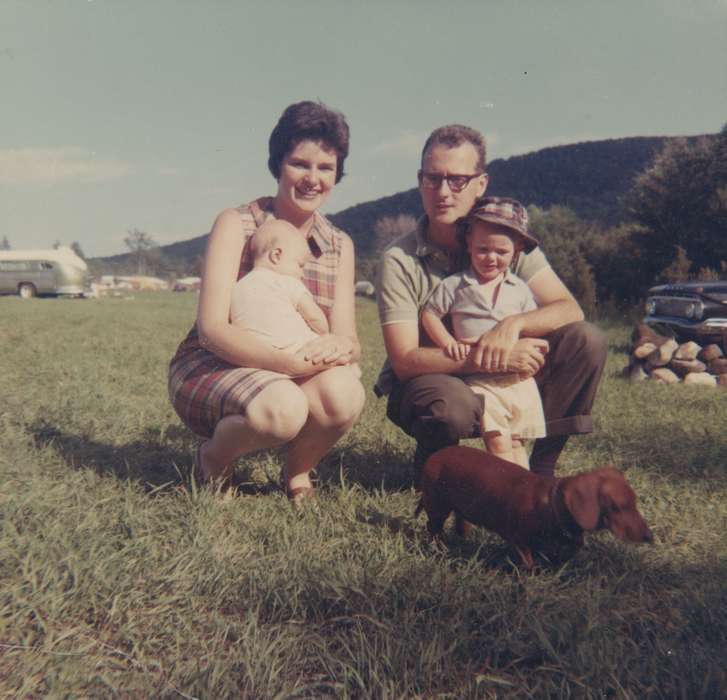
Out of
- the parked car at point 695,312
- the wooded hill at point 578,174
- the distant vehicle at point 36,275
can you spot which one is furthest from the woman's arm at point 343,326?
the distant vehicle at point 36,275

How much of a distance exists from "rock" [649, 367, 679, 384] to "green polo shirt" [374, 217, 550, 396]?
4.73m

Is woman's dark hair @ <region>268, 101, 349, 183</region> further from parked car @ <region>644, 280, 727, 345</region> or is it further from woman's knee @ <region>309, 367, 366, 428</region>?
parked car @ <region>644, 280, 727, 345</region>

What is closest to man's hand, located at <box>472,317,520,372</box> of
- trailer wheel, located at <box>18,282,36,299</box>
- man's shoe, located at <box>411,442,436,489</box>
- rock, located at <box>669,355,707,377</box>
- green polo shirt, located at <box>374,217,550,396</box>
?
green polo shirt, located at <box>374,217,550,396</box>

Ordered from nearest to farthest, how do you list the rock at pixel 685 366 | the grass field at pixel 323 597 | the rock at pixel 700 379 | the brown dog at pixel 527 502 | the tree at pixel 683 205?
the grass field at pixel 323 597, the brown dog at pixel 527 502, the rock at pixel 700 379, the rock at pixel 685 366, the tree at pixel 683 205

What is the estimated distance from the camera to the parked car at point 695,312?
792 cm

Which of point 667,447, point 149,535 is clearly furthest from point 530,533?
point 667,447

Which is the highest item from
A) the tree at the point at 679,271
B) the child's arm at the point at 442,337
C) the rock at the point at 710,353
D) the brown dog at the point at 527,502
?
the child's arm at the point at 442,337

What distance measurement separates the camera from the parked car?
26.0 ft

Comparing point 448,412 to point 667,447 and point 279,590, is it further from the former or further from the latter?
point 667,447

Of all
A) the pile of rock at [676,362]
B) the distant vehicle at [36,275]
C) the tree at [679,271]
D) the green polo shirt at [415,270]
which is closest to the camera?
the green polo shirt at [415,270]

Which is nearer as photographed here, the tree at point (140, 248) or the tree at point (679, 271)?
the tree at point (679, 271)

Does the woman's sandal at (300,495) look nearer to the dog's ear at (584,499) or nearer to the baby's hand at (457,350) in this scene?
the baby's hand at (457,350)

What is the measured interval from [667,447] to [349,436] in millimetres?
2081

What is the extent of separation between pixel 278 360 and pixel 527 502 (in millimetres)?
1175
